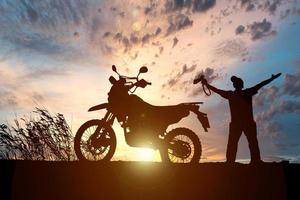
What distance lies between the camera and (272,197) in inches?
307

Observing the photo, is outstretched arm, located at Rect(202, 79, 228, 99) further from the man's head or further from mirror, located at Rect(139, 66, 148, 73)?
mirror, located at Rect(139, 66, 148, 73)

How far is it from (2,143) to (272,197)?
649 centimetres

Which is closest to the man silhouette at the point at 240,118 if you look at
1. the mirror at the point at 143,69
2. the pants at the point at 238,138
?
the pants at the point at 238,138

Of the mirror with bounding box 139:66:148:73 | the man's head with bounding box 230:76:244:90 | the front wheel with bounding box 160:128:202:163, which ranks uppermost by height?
the man's head with bounding box 230:76:244:90

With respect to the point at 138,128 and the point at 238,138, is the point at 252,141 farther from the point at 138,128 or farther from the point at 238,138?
the point at 138,128

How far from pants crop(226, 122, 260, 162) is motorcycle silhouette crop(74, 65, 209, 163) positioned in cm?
91

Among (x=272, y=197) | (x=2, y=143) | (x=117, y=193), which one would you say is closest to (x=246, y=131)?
(x=272, y=197)

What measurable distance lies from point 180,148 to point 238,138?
4.88ft

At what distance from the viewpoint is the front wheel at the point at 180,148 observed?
8927 mm

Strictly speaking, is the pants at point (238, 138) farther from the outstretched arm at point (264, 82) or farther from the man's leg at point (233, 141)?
the outstretched arm at point (264, 82)

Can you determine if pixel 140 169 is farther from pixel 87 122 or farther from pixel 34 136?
pixel 34 136

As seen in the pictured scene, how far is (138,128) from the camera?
8742 millimetres

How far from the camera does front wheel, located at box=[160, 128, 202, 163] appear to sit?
29.3ft

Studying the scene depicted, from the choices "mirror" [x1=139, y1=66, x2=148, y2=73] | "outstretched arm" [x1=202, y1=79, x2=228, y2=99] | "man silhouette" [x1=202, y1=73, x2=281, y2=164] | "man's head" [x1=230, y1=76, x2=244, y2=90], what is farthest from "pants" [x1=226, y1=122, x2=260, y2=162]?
"mirror" [x1=139, y1=66, x2=148, y2=73]
